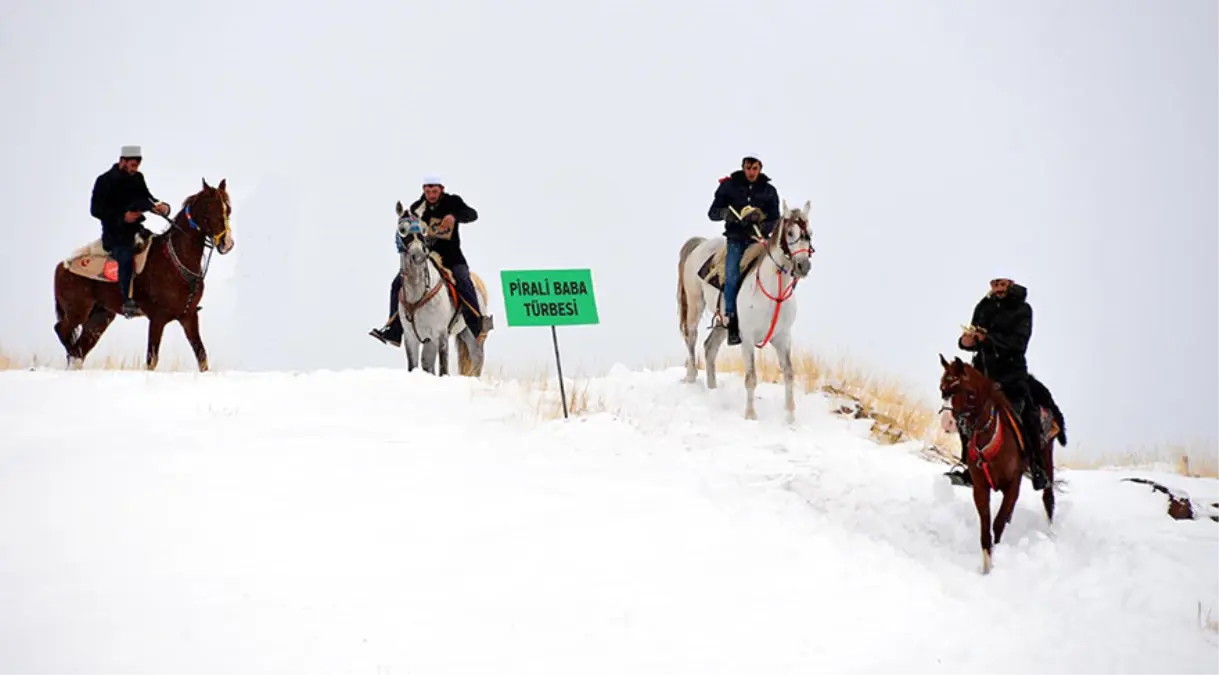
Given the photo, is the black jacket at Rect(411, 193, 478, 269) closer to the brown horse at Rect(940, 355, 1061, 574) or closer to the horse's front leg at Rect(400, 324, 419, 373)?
the horse's front leg at Rect(400, 324, 419, 373)

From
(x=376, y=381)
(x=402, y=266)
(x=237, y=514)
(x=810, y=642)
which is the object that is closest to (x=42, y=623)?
(x=237, y=514)

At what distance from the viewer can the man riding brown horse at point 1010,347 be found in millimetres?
9328

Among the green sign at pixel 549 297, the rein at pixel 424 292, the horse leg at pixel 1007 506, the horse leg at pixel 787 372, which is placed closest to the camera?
the horse leg at pixel 1007 506

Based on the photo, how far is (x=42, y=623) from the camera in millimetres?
5852

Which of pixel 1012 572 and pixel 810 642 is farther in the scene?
pixel 1012 572

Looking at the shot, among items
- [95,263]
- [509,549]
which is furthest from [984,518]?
[95,263]

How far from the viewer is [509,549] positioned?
7.57 meters

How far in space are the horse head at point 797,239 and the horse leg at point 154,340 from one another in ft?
22.0

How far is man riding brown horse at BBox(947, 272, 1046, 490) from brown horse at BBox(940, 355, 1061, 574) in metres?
0.32

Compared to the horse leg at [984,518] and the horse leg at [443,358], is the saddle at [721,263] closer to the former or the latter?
the horse leg at [443,358]

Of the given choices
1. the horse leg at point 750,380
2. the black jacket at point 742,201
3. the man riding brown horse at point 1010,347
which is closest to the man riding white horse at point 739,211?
the black jacket at point 742,201

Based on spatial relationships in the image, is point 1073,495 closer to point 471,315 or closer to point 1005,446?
point 1005,446

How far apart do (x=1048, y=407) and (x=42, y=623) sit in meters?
7.60

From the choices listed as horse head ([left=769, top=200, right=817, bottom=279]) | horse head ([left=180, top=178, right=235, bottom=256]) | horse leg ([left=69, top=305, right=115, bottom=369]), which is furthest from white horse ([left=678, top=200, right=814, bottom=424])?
horse leg ([left=69, top=305, right=115, bottom=369])
